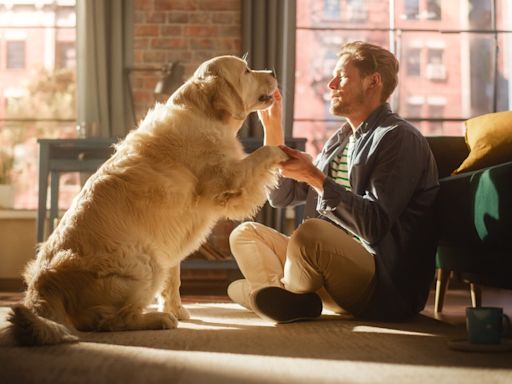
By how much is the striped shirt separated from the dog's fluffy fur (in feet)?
1.31

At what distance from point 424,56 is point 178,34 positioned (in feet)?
5.35

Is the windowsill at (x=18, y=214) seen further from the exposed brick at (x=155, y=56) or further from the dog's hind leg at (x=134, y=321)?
the dog's hind leg at (x=134, y=321)

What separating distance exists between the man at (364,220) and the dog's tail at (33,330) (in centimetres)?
77

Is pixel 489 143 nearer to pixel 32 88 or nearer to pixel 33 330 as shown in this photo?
pixel 33 330

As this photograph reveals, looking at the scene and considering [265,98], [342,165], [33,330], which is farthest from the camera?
[342,165]

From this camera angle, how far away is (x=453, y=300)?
174 inches

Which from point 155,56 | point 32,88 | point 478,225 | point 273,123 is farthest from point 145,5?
point 478,225

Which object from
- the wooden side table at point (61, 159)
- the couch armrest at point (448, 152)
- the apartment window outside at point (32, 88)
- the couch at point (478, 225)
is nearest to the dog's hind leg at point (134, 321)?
the couch at point (478, 225)

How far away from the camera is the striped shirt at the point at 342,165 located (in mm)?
3193

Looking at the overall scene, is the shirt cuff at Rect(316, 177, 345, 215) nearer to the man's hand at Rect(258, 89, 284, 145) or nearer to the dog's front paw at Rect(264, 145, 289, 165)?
the dog's front paw at Rect(264, 145, 289, 165)

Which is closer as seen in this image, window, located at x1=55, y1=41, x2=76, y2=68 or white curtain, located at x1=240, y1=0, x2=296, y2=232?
white curtain, located at x1=240, y1=0, x2=296, y2=232

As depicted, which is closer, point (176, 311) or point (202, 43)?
point (176, 311)

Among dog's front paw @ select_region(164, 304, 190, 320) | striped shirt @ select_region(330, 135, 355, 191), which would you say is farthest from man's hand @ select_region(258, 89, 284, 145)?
dog's front paw @ select_region(164, 304, 190, 320)

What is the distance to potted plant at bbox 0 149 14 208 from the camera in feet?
17.5
